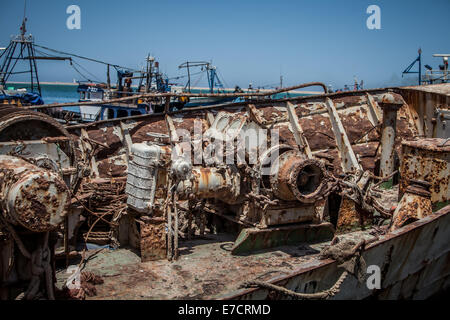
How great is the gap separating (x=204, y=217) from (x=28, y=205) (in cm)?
332

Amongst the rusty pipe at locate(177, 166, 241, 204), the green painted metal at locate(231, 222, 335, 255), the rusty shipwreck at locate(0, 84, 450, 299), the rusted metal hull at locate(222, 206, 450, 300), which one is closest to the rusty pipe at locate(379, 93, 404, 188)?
the rusty shipwreck at locate(0, 84, 450, 299)

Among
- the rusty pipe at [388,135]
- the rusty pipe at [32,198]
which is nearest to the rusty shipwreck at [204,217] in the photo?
the rusty pipe at [32,198]

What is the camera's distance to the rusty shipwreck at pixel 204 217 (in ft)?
12.0

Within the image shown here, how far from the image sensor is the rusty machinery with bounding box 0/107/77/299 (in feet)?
10.6

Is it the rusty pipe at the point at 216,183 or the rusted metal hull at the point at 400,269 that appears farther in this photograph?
the rusty pipe at the point at 216,183

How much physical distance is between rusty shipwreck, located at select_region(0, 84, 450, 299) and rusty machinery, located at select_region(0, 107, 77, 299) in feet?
0.03

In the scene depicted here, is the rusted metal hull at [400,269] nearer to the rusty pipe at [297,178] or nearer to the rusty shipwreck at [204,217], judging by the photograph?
the rusty shipwreck at [204,217]

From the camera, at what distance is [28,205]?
10.5 ft

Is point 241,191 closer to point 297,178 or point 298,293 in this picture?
point 297,178

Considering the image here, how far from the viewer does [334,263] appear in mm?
4660

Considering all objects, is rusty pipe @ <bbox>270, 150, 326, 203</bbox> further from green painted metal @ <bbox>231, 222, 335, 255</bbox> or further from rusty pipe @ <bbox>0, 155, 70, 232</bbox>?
rusty pipe @ <bbox>0, 155, 70, 232</bbox>

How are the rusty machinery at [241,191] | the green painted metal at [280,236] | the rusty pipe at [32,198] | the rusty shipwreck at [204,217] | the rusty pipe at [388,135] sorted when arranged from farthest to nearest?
the rusty pipe at [388,135], the green painted metal at [280,236], the rusty machinery at [241,191], the rusty shipwreck at [204,217], the rusty pipe at [32,198]

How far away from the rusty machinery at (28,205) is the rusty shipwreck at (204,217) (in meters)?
0.01

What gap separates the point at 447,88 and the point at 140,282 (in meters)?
7.75
